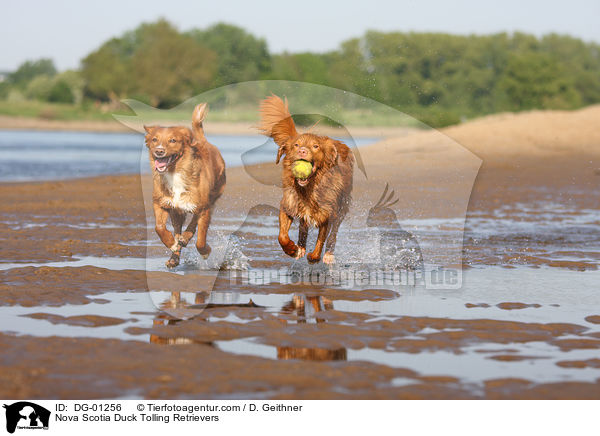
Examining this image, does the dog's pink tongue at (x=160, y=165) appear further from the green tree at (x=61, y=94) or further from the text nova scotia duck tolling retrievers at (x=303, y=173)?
the green tree at (x=61, y=94)

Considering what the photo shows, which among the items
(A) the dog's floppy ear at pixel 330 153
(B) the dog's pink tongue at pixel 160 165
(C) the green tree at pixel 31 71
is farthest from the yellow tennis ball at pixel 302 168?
(C) the green tree at pixel 31 71

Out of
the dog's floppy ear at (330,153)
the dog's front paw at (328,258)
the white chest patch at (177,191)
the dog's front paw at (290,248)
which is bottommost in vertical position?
the dog's front paw at (328,258)

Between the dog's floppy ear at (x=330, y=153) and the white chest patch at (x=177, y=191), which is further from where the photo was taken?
the white chest patch at (x=177, y=191)

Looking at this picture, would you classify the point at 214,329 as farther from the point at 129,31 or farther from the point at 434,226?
the point at 129,31

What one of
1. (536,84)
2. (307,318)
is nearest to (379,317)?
(307,318)

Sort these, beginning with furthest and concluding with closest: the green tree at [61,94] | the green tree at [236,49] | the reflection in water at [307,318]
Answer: the green tree at [61,94] → the green tree at [236,49] → the reflection in water at [307,318]

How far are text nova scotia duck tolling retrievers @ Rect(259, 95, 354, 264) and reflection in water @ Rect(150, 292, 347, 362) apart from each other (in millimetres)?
1183

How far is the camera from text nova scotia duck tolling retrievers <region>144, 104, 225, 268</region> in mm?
8789

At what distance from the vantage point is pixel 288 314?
745 centimetres

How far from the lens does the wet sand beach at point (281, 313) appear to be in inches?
211

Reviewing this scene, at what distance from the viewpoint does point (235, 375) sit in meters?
5.47

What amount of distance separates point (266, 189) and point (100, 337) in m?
3.96

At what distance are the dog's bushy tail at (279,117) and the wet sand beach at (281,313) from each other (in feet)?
2.43

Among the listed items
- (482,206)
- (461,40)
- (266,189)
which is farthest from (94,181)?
(461,40)
